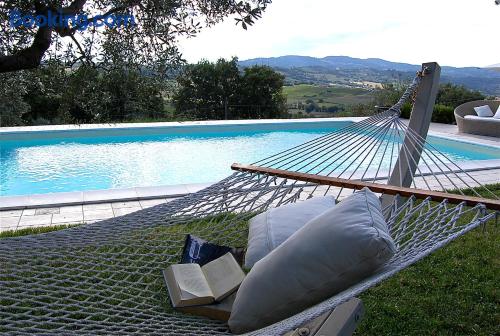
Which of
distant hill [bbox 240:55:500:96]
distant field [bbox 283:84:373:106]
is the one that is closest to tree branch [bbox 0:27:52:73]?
distant hill [bbox 240:55:500:96]

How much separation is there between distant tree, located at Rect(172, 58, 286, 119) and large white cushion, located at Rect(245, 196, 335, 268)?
7.82 metres

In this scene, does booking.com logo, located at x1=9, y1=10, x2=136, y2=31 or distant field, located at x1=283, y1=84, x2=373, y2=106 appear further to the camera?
distant field, located at x1=283, y1=84, x2=373, y2=106

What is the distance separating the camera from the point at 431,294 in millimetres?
2170

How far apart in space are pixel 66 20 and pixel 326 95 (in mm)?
10026

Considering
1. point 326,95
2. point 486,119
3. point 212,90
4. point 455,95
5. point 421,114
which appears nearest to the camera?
point 421,114

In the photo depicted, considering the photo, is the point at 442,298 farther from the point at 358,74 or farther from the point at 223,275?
the point at 358,74

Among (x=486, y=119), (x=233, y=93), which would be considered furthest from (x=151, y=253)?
(x=233, y=93)

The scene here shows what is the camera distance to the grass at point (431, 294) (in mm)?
1883

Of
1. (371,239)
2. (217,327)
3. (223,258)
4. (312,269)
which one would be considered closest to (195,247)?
(223,258)

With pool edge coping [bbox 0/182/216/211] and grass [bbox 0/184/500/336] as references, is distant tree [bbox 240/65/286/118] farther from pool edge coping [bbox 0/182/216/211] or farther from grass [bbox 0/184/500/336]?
grass [bbox 0/184/500/336]

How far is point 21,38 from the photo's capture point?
71.4 inches

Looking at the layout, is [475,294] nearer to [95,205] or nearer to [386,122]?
[386,122]

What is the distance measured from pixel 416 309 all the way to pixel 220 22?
1.46 meters

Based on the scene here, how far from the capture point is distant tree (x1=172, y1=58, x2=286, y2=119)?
972 cm
